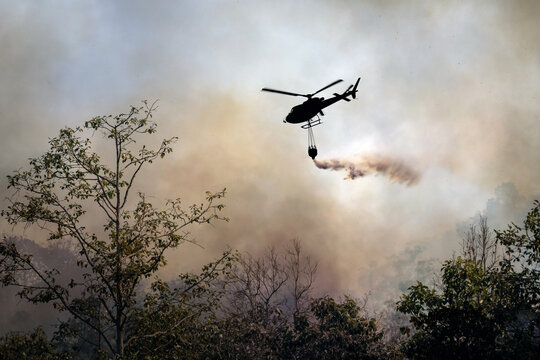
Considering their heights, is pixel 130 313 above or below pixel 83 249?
below

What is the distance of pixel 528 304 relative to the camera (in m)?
15.3

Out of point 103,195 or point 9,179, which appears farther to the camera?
point 103,195

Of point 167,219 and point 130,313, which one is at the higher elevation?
point 167,219

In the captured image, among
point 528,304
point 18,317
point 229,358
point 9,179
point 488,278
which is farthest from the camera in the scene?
point 18,317

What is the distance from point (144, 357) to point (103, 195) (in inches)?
223

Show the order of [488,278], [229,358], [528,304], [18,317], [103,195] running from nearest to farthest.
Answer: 1. [103,195]
2. [528,304]
3. [488,278]
4. [229,358]
5. [18,317]

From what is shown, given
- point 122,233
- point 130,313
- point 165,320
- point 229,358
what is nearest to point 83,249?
point 122,233

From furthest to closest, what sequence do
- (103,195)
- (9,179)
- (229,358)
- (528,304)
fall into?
1. (229,358)
2. (528,304)
3. (103,195)
4. (9,179)

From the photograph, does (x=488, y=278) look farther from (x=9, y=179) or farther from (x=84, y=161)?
(x=9, y=179)

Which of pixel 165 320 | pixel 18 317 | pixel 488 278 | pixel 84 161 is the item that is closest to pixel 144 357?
pixel 165 320

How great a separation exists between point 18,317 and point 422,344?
449 ft

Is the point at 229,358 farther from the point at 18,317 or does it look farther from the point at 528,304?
the point at 18,317

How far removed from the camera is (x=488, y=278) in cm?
1647

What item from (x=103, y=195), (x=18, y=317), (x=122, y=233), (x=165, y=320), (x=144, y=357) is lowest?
(x=144, y=357)
